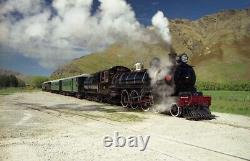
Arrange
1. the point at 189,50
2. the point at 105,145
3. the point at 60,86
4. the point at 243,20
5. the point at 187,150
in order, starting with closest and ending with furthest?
the point at 187,150, the point at 105,145, the point at 60,86, the point at 189,50, the point at 243,20

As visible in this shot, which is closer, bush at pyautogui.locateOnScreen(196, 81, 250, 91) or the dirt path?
the dirt path

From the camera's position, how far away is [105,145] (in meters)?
10.4

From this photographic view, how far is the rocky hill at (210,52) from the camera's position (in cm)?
11287

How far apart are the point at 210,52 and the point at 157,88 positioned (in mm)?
129914

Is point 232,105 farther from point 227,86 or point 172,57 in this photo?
point 227,86

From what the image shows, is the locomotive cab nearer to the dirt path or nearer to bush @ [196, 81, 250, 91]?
the dirt path

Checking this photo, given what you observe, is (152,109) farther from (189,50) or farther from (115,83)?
(189,50)

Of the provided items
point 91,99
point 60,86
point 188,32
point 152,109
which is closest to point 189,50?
point 188,32

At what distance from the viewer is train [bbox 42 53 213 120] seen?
17.3 metres

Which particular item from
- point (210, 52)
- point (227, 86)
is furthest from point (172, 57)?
Result: point (210, 52)

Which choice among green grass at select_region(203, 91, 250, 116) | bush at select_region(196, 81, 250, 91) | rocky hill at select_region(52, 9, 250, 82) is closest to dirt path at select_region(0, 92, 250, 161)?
green grass at select_region(203, 91, 250, 116)

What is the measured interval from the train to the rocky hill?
189ft

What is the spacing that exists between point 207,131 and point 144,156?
474 cm

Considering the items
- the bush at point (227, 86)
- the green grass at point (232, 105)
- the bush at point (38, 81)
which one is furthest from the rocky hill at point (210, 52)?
the green grass at point (232, 105)
